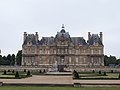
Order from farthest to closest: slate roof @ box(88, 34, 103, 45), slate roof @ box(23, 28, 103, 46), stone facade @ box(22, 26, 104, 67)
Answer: slate roof @ box(23, 28, 103, 46) < slate roof @ box(88, 34, 103, 45) < stone facade @ box(22, 26, 104, 67)

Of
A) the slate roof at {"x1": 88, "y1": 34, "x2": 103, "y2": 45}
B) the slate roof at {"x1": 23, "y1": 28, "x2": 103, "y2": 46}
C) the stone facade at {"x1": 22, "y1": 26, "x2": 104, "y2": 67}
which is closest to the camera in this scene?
the stone facade at {"x1": 22, "y1": 26, "x2": 104, "y2": 67}

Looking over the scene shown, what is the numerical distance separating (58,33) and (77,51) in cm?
517

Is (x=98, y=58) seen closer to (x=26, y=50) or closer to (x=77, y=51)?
(x=77, y=51)

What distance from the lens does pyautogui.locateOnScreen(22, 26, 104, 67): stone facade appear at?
194 feet

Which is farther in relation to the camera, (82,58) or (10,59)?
(10,59)

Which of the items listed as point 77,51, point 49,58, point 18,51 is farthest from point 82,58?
point 18,51

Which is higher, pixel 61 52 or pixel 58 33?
pixel 58 33

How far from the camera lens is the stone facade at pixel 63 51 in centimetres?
5906

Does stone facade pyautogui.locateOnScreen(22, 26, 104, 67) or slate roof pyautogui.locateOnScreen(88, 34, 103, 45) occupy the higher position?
slate roof pyautogui.locateOnScreen(88, 34, 103, 45)

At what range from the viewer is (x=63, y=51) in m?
59.4

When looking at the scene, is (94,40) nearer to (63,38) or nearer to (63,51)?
(63,38)

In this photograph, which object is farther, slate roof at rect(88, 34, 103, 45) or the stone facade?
slate roof at rect(88, 34, 103, 45)

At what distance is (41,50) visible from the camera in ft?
196

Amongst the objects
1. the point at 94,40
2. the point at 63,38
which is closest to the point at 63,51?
the point at 63,38
